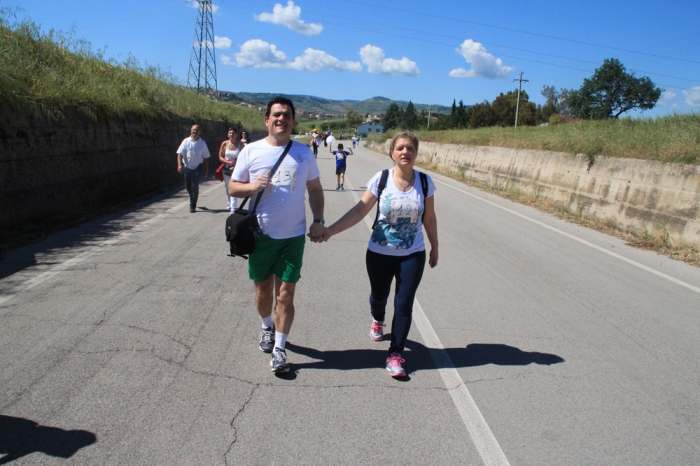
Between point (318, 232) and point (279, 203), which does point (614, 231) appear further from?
point (279, 203)

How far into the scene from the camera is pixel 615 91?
75812 mm

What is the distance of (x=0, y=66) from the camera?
8625 mm

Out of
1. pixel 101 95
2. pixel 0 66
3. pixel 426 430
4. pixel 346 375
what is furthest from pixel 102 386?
pixel 101 95

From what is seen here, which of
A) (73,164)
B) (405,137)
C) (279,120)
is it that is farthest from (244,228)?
(73,164)

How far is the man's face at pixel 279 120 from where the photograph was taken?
3779mm

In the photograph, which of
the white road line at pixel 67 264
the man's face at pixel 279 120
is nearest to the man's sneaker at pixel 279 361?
the man's face at pixel 279 120

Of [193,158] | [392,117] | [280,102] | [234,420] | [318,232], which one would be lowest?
[392,117]

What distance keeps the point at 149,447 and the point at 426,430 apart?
1.63m

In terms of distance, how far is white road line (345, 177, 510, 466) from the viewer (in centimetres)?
300

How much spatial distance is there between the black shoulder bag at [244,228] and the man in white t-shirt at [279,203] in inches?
1.6

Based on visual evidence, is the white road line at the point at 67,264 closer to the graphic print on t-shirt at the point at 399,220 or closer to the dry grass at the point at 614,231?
the graphic print on t-shirt at the point at 399,220

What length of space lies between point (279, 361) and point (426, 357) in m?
1.25

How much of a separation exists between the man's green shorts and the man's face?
784 mm

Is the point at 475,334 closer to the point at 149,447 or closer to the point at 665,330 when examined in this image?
the point at 665,330
